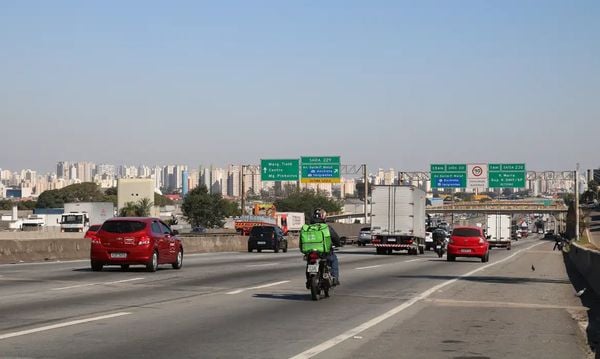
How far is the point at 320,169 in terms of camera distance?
8131cm

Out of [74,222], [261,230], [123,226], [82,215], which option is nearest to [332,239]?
[123,226]

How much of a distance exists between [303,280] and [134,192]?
163 metres

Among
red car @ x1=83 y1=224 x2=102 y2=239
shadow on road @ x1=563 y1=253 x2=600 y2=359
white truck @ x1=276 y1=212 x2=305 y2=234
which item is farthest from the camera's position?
white truck @ x1=276 y1=212 x2=305 y2=234

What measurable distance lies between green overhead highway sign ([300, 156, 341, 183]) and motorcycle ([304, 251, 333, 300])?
61.9m

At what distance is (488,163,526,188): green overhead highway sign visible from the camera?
81438 mm

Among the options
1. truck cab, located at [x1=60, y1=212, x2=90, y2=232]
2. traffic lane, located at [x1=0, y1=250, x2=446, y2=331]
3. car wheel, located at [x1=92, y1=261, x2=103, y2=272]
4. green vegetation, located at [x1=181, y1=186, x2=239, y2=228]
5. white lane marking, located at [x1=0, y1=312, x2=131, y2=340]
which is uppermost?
green vegetation, located at [x1=181, y1=186, x2=239, y2=228]

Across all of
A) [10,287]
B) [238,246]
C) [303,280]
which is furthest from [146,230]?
[238,246]

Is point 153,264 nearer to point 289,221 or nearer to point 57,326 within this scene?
point 57,326

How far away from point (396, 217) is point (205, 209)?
90386 mm

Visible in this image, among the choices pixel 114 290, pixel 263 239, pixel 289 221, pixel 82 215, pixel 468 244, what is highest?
pixel 82 215

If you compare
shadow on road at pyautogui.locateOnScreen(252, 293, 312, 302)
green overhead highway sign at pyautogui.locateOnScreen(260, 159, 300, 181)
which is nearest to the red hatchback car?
shadow on road at pyautogui.locateOnScreen(252, 293, 312, 302)

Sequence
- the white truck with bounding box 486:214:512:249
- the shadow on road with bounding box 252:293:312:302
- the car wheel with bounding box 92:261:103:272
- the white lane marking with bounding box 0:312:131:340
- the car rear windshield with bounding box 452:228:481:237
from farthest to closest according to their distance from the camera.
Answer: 1. the white truck with bounding box 486:214:512:249
2. the car rear windshield with bounding box 452:228:481:237
3. the car wheel with bounding box 92:261:103:272
4. the shadow on road with bounding box 252:293:312:302
5. the white lane marking with bounding box 0:312:131:340

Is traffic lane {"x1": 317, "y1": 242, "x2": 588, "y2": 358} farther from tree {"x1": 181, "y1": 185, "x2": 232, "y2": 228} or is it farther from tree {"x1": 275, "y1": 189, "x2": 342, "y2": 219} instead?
tree {"x1": 275, "y1": 189, "x2": 342, "y2": 219}

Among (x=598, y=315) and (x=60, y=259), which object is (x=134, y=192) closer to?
(x=60, y=259)
